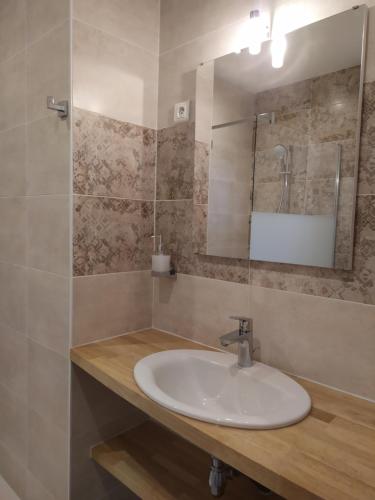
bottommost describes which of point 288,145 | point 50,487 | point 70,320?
point 50,487

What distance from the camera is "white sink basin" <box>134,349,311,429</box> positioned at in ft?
3.04

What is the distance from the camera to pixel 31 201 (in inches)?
60.4

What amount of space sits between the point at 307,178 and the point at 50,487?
5.44 feet

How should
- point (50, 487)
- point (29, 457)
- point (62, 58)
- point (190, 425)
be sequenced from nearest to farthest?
point (190, 425) → point (62, 58) → point (50, 487) → point (29, 457)

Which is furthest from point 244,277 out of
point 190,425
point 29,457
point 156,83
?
point 29,457

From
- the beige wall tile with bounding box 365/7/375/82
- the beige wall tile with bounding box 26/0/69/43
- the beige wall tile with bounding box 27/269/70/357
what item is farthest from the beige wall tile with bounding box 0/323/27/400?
the beige wall tile with bounding box 365/7/375/82

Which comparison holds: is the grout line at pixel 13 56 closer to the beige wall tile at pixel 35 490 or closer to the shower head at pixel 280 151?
the shower head at pixel 280 151

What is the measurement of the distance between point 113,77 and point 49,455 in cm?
163

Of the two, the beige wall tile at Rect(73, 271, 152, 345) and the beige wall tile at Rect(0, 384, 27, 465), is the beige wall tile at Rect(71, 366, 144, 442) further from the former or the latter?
the beige wall tile at Rect(0, 384, 27, 465)

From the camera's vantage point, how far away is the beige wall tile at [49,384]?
1.42 m

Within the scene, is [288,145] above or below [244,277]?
above

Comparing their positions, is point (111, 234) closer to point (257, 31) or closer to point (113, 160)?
point (113, 160)

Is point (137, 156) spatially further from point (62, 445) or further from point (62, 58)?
point (62, 445)

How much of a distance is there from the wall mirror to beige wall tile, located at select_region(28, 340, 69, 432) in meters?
0.77
